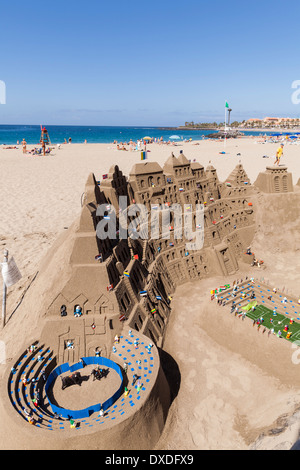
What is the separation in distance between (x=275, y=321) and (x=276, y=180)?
17927mm

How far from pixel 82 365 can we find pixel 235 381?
819cm

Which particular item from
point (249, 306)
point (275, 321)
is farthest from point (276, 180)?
point (275, 321)

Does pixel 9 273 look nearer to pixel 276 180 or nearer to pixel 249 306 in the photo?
pixel 249 306

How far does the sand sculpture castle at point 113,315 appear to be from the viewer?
11.8 m

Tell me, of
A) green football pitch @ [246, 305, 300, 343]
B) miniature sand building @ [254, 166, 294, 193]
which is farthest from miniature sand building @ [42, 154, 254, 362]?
green football pitch @ [246, 305, 300, 343]

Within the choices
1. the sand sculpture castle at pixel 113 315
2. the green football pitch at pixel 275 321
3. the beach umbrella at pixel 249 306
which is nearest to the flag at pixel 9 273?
the sand sculpture castle at pixel 113 315

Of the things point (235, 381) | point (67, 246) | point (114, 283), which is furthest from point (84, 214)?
point (235, 381)

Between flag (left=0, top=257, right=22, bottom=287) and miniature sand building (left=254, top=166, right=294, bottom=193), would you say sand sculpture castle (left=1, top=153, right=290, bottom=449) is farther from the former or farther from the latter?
miniature sand building (left=254, top=166, right=294, bottom=193)

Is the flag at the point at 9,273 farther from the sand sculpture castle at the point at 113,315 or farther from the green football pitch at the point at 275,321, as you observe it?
the green football pitch at the point at 275,321

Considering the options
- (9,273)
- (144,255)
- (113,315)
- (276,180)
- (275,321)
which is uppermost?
(276,180)

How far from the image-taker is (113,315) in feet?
50.6

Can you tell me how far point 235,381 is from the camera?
15.9 m

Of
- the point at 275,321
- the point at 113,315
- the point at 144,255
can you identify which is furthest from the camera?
the point at 144,255

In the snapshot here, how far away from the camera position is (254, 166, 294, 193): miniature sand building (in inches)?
1240
